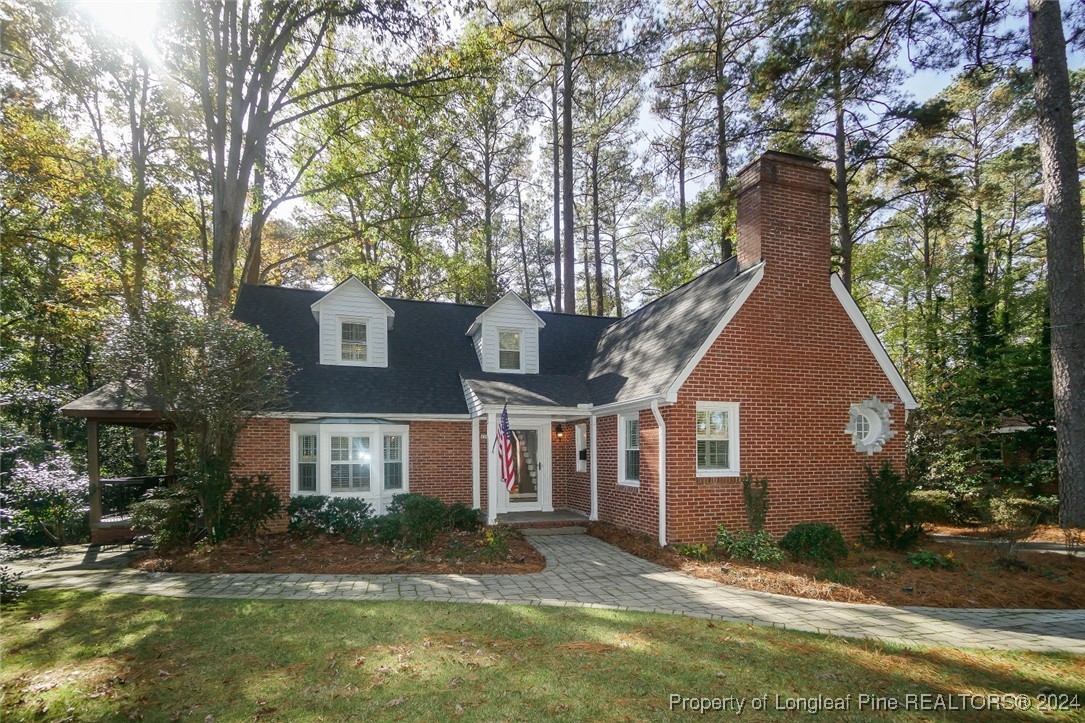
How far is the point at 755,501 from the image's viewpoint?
10.3m

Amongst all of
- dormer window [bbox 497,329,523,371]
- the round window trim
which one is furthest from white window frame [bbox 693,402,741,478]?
dormer window [bbox 497,329,523,371]

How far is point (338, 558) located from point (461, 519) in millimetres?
2698

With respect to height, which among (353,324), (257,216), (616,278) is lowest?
(353,324)

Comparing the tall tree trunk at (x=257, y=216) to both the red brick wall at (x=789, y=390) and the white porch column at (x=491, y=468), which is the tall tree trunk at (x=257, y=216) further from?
the red brick wall at (x=789, y=390)

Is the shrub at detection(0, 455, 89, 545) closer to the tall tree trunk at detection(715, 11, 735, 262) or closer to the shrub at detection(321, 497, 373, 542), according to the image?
the shrub at detection(321, 497, 373, 542)

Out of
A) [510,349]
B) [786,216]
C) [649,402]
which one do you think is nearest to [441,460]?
[510,349]

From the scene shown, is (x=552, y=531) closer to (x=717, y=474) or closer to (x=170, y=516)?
(x=717, y=474)

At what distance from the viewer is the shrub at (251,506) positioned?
10586 millimetres

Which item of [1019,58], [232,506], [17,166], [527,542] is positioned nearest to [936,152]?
[1019,58]

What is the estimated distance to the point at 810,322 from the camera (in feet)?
37.0

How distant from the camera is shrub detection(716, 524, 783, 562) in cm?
922

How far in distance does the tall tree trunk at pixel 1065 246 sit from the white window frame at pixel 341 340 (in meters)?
16.4

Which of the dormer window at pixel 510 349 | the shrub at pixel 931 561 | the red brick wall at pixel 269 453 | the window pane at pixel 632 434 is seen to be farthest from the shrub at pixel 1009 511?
the red brick wall at pixel 269 453

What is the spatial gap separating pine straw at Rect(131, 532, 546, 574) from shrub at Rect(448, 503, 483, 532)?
522mm
